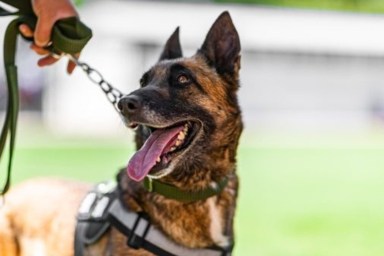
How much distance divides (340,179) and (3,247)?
9.98m

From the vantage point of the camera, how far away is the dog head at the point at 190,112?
3492 mm

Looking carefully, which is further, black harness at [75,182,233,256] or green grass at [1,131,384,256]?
green grass at [1,131,384,256]

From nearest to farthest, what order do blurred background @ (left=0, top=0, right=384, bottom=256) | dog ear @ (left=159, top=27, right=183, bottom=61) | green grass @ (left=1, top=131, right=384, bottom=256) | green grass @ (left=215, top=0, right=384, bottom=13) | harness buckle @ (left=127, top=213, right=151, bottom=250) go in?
harness buckle @ (left=127, top=213, right=151, bottom=250) → dog ear @ (left=159, top=27, right=183, bottom=61) → green grass @ (left=1, top=131, right=384, bottom=256) → blurred background @ (left=0, top=0, right=384, bottom=256) → green grass @ (left=215, top=0, right=384, bottom=13)

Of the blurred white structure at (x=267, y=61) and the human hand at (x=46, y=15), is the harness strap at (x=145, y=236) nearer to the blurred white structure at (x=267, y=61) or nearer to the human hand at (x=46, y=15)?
the human hand at (x=46, y=15)

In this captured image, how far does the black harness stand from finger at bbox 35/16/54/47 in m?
0.68

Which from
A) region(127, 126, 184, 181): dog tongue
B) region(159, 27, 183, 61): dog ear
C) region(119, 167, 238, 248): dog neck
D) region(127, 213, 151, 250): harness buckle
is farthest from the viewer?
region(159, 27, 183, 61): dog ear

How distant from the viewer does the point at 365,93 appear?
32.1 meters

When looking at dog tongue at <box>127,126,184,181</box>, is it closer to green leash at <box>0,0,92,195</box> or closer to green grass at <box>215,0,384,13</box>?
green leash at <box>0,0,92,195</box>

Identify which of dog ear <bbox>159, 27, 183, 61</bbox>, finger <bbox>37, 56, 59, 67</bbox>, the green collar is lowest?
the green collar

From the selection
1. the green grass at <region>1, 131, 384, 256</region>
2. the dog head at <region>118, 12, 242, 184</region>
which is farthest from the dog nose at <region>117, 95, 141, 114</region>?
the green grass at <region>1, 131, 384, 256</region>

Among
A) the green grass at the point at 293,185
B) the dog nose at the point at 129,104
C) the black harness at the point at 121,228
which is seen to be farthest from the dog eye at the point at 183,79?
the green grass at the point at 293,185

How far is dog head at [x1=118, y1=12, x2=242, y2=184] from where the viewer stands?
3.49m

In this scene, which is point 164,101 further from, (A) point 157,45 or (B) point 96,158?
(A) point 157,45

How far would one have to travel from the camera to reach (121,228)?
3.58 metres
